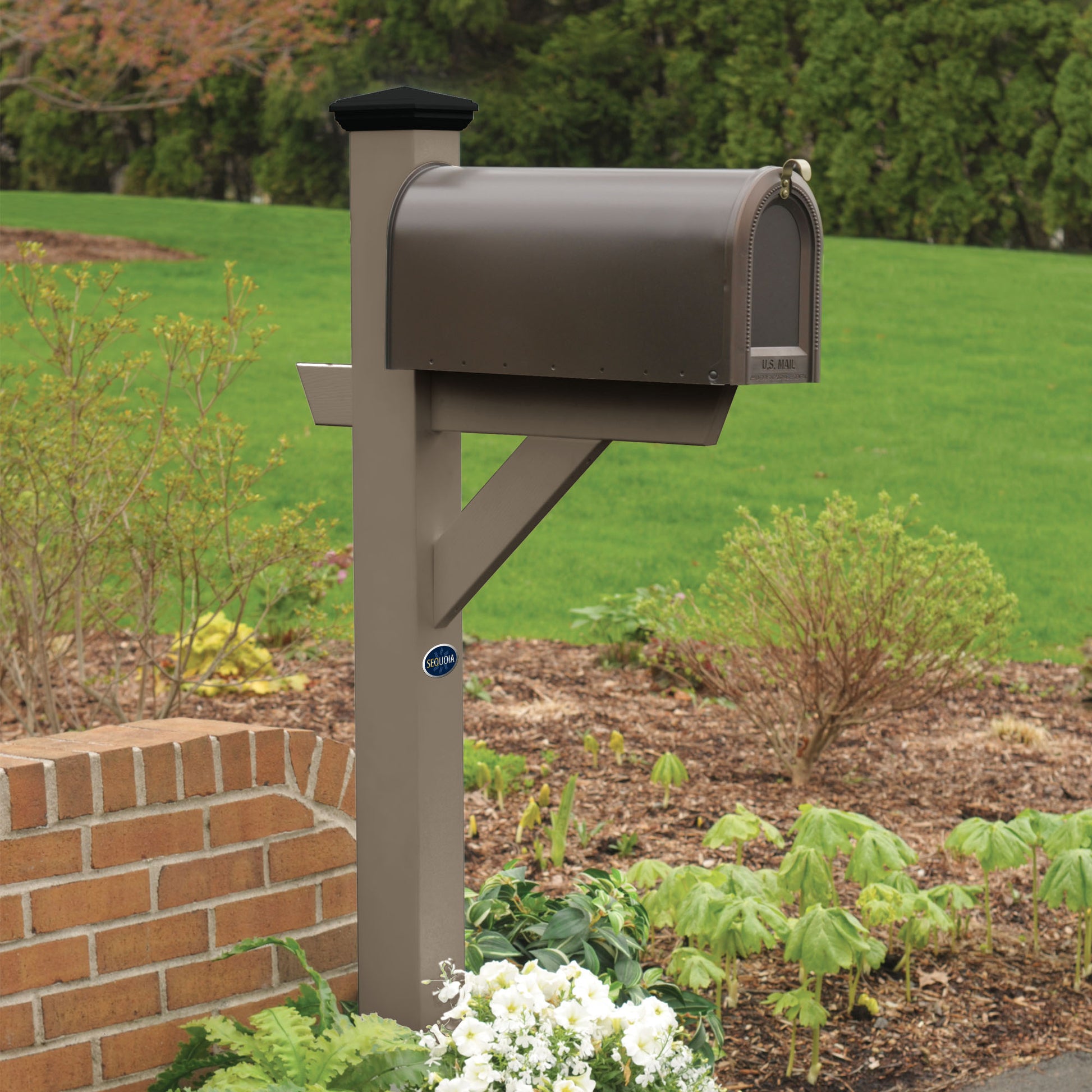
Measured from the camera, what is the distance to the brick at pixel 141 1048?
2566 millimetres

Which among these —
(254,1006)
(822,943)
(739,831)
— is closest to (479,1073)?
(254,1006)

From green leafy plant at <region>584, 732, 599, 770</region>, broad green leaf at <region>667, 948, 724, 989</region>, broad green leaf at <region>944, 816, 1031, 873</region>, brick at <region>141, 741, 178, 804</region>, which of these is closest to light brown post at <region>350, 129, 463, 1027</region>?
brick at <region>141, 741, 178, 804</region>

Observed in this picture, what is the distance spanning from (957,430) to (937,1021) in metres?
8.70

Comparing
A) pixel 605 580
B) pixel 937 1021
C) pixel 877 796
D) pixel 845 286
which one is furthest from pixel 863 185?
pixel 937 1021

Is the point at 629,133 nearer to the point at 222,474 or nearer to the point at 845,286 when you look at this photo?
the point at 845,286

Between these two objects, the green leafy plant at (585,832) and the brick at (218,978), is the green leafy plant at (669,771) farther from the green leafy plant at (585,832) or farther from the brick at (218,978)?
the brick at (218,978)

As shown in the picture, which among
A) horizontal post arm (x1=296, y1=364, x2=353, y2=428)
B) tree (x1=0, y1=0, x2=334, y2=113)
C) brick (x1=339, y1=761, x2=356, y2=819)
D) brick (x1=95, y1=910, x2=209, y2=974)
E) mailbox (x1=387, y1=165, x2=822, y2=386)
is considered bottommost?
brick (x1=95, y1=910, x2=209, y2=974)

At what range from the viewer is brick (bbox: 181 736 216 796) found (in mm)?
2670

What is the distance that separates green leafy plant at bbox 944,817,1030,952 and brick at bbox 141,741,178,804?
196cm

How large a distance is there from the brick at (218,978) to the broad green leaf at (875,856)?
1425mm

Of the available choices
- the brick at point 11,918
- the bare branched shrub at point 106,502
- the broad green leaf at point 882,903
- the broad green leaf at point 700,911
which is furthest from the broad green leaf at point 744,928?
the bare branched shrub at point 106,502

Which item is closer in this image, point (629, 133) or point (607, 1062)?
point (607, 1062)

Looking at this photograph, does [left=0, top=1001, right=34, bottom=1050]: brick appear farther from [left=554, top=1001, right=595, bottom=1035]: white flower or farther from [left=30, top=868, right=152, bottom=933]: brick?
[left=554, top=1001, right=595, bottom=1035]: white flower

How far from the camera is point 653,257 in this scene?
2133 mm
